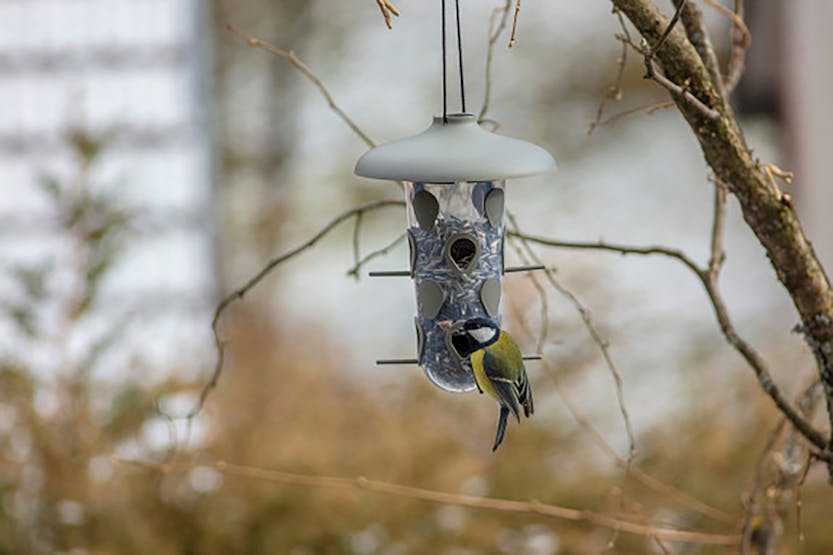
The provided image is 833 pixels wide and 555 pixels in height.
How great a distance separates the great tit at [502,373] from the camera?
112cm

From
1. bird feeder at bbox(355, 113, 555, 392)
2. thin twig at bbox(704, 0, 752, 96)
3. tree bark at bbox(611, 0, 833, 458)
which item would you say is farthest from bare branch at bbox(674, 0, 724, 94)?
bird feeder at bbox(355, 113, 555, 392)

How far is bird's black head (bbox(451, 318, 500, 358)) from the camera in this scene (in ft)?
3.92

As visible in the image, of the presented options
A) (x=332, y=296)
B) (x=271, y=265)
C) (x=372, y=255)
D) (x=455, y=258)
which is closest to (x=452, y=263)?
(x=455, y=258)

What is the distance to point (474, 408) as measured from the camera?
3.13 m

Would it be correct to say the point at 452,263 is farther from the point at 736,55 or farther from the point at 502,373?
the point at 736,55

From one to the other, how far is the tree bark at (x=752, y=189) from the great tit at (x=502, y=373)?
0.87 feet

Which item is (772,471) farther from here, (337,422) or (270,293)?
(270,293)

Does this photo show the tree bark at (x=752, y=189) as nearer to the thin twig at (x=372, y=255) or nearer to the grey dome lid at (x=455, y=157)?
the grey dome lid at (x=455, y=157)

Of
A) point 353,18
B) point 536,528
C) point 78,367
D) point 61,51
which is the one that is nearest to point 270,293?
point 353,18

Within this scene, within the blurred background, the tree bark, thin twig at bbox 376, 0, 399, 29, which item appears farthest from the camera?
the blurred background

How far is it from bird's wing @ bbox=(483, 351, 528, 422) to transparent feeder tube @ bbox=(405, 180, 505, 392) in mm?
165

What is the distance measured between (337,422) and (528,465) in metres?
0.66

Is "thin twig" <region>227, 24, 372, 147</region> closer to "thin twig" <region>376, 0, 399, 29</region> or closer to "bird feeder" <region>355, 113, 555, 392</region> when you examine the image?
"bird feeder" <region>355, 113, 555, 392</region>

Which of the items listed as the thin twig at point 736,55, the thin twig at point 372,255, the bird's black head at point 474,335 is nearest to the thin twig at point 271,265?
the thin twig at point 372,255
